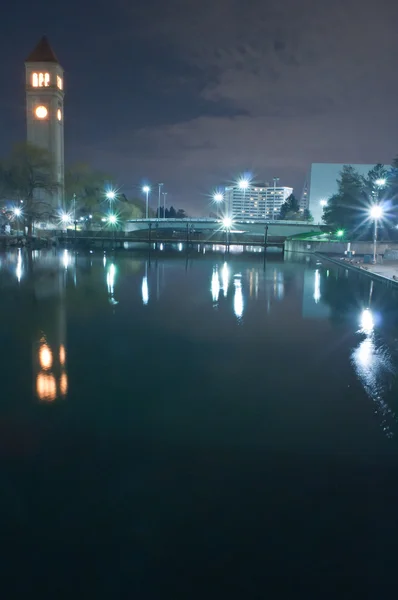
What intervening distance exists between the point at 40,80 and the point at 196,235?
4573 cm

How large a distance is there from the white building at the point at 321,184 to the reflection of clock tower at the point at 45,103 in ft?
167

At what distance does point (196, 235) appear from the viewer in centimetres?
9144

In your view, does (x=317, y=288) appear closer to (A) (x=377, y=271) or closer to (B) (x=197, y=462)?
(A) (x=377, y=271)

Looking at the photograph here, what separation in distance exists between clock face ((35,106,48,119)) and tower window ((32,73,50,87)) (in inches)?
234

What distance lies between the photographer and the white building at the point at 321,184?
332 ft

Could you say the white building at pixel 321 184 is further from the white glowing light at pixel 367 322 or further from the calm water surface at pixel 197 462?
the calm water surface at pixel 197 462

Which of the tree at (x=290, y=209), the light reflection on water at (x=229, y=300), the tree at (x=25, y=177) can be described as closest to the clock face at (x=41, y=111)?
the tree at (x=25, y=177)

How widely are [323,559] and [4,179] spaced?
6314 cm

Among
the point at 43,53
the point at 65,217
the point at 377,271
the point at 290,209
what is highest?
the point at 43,53

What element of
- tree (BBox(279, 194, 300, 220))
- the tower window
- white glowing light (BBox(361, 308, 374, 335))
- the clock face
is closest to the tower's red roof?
the tower window

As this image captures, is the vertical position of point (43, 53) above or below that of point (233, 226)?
above

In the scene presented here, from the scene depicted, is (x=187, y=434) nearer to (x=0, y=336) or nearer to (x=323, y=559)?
(x=323, y=559)

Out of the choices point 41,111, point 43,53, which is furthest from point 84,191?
point 43,53

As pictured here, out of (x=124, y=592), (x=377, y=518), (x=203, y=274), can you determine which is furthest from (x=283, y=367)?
(x=203, y=274)
